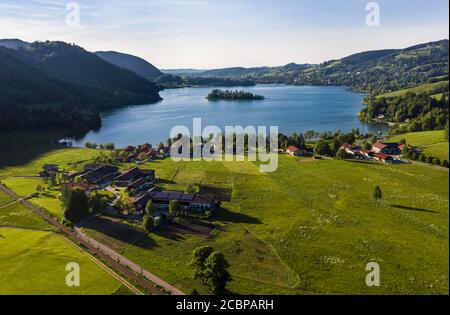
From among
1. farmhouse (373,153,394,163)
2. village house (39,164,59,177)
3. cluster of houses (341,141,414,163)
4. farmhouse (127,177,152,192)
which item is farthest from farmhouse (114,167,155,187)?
farmhouse (373,153,394,163)

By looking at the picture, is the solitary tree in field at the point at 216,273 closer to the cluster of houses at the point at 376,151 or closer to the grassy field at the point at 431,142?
the cluster of houses at the point at 376,151

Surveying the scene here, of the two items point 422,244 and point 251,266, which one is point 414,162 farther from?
point 251,266

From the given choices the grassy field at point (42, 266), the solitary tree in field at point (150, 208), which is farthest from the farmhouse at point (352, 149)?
the grassy field at point (42, 266)

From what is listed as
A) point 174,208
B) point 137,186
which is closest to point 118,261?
point 174,208

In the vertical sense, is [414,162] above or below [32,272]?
above

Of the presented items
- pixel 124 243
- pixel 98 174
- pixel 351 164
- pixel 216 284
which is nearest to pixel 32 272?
pixel 124 243
